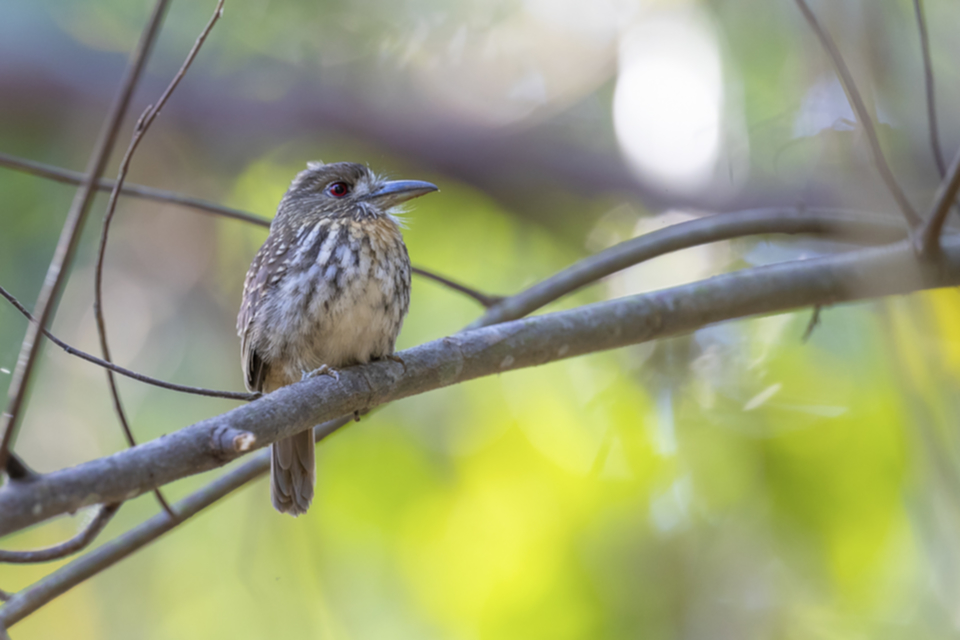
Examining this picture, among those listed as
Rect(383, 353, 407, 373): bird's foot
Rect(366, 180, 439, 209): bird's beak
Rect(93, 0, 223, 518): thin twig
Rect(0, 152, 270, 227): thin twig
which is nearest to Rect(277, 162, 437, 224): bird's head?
Rect(366, 180, 439, 209): bird's beak

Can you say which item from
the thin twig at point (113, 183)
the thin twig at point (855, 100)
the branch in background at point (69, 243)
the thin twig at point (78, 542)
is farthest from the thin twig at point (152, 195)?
the thin twig at point (855, 100)

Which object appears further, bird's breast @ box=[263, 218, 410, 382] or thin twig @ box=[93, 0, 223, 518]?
bird's breast @ box=[263, 218, 410, 382]

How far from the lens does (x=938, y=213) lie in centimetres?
219

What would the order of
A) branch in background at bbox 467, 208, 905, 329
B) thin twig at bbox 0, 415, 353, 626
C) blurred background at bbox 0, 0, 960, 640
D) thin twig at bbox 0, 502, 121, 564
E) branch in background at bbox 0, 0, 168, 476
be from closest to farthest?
branch in background at bbox 0, 0, 168, 476 < thin twig at bbox 0, 502, 121, 564 < thin twig at bbox 0, 415, 353, 626 < branch in background at bbox 467, 208, 905, 329 < blurred background at bbox 0, 0, 960, 640

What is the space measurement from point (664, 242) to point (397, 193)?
2.80ft

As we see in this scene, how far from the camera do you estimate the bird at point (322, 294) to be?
224 centimetres

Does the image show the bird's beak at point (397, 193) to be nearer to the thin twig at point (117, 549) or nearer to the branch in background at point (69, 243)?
the thin twig at point (117, 549)

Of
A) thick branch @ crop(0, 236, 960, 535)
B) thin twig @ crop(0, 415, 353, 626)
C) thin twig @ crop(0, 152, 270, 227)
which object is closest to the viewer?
thick branch @ crop(0, 236, 960, 535)

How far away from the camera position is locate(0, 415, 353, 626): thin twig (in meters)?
1.89

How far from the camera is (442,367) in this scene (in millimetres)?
2002

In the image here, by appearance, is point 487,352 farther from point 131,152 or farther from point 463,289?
point 131,152

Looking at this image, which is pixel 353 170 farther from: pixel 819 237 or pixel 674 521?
pixel 674 521

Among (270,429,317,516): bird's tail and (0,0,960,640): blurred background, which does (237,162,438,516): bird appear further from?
(0,0,960,640): blurred background

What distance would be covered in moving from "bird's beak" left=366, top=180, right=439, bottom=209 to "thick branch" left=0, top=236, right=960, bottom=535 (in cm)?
65
